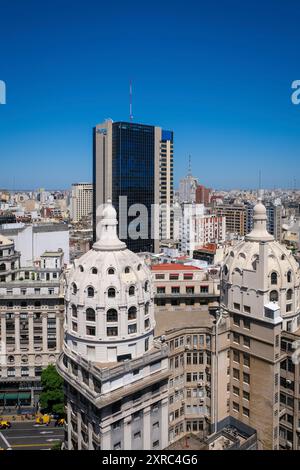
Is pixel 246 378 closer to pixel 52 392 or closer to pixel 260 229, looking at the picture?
pixel 260 229

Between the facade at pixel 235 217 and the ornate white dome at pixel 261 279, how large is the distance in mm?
130117

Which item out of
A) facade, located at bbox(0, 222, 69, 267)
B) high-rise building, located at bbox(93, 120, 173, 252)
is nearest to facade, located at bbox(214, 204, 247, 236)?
high-rise building, located at bbox(93, 120, 173, 252)

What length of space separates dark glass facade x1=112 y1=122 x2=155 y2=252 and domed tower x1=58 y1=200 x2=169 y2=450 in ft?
275

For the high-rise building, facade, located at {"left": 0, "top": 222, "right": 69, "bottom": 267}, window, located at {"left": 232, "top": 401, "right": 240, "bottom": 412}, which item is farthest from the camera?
the high-rise building

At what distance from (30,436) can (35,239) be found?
38.9 metres

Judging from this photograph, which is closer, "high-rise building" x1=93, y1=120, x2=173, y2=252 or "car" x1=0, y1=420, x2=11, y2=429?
"car" x1=0, y1=420, x2=11, y2=429

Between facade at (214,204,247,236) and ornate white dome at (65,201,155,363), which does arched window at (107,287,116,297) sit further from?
facade at (214,204,247,236)

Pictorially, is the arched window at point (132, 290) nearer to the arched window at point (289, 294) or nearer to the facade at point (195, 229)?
the arched window at point (289, 294)

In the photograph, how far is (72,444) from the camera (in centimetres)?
3275

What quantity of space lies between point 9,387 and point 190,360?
26343 mm

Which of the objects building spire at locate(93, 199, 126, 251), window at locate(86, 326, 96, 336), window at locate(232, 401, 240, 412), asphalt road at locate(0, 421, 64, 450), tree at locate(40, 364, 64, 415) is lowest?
asphalt road at locate(0, 421, 64, 450)

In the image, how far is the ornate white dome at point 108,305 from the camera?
30.4 metres

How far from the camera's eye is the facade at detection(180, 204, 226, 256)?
116 meters
